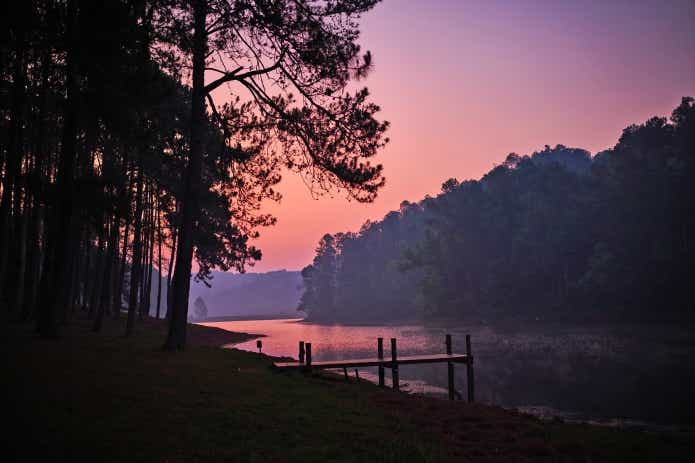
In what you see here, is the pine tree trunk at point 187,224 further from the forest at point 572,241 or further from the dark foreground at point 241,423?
the forest at point 572,241

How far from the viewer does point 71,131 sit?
18234 mm

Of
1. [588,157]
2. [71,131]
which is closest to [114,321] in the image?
[71,131]

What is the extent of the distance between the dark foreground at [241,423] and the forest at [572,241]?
5123cm

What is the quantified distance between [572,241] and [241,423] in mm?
74395

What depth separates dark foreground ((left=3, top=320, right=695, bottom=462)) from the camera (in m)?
7.69

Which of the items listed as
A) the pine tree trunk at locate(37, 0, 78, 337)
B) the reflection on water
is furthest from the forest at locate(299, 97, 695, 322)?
the pine tree trunk at locate(37, 0, 78, 337)

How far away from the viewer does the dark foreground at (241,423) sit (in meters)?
7.69

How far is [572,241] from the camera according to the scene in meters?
74.9

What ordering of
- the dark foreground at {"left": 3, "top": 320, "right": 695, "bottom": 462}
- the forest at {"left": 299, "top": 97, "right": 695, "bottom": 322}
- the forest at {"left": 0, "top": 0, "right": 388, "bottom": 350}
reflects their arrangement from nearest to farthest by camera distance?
the dark foreground at {"left": 3, "top": 320, "right": 695, "bottom": 462} < the forest at {"left": 0, "top": 0, "right": 388, "bottom": 350} < the forest at {"left": 299, "top": 97, "right": 695, "bottom": 322}

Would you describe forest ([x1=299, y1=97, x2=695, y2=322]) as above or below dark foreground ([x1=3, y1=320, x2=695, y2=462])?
above

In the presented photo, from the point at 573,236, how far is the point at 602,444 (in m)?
69.8

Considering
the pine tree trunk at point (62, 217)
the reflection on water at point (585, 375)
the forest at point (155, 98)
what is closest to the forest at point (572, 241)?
the reflection on water at point (585, 375)

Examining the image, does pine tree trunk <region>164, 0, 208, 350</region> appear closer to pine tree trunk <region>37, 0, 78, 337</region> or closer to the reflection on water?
pine tree trunk <region>37, 0, 78, 337</region>

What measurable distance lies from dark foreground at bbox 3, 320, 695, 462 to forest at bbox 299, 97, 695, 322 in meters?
51.2
